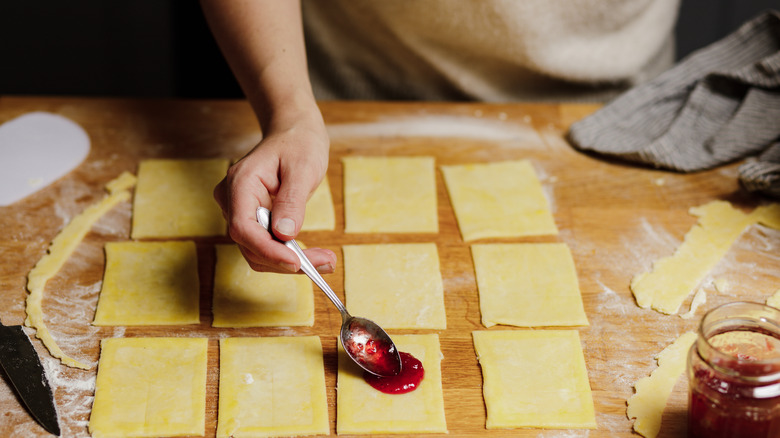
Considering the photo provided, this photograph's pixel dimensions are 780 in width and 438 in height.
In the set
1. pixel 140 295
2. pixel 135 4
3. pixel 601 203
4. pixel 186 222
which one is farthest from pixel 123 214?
pixel 135 4

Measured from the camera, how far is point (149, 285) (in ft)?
4.59

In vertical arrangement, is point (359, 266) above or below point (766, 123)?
below

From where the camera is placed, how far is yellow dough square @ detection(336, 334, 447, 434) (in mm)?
1143

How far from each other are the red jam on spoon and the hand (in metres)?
0.20

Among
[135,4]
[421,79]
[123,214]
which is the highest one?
[421,79]

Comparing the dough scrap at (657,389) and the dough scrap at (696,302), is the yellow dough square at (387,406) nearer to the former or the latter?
the dough scrap at (657,389)

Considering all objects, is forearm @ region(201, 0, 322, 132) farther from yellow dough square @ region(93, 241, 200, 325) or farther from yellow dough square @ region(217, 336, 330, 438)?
yellow dough square @ region(217, 336, 330, 438)

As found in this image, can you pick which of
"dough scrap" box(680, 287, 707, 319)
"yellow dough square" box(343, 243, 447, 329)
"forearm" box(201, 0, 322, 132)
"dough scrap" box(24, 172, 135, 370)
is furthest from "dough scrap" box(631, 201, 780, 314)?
"dough scrap" box(24, 172, 135, 370)

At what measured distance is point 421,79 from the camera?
196 cm

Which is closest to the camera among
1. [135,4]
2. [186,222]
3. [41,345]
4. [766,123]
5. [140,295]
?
[41,345]

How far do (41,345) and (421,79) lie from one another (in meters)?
1.16

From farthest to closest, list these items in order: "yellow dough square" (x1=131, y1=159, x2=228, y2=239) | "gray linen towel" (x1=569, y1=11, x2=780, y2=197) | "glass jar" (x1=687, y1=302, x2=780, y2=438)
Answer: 1. "gray linen towel" (x1=569, y1=11, x2=780, y2=197)
2. "yellow dough square" (x1=131, y1=159, x2=228, y2=239)
3. "glass jar" (x1=687, y1=302, x2=780, y2=438)

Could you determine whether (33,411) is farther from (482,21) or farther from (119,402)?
(482,21)

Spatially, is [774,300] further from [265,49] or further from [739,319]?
[265,49]
